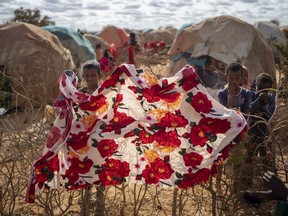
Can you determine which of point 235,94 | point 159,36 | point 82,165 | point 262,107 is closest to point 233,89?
point 235,94

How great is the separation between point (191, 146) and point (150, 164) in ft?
1.06

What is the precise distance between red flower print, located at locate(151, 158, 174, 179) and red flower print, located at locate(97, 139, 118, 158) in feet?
1.00

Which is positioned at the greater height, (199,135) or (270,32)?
(199,135)

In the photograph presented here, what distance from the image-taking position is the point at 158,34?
32.7 m

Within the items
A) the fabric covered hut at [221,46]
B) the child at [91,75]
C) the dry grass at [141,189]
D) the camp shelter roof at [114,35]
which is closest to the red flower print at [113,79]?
the child at [91,75]

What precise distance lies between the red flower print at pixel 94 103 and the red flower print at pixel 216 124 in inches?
28.2

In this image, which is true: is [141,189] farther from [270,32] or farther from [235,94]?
[270,32]

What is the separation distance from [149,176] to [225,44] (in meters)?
5.14

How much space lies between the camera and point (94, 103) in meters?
2.58

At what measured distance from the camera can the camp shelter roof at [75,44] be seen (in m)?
10.5

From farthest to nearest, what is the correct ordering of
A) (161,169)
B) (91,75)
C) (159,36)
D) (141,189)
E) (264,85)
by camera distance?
(159,36)
(264,85)
(91,75)
(141,189)
(161,169)

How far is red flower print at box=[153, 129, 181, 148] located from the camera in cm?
256

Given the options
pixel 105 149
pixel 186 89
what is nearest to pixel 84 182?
pixel 105 149

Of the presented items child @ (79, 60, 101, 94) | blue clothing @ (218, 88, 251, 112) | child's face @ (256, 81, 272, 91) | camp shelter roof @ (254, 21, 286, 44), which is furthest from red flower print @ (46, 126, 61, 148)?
camp shelter roof @ (254, 21, 286, 44)
